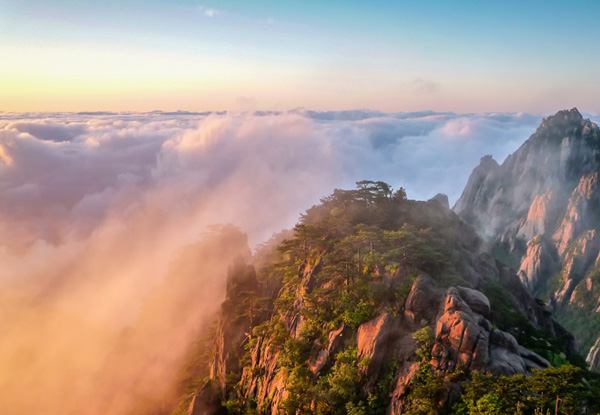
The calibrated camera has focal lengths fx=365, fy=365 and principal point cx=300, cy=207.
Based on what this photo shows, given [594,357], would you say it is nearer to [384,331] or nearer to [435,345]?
[384,331]

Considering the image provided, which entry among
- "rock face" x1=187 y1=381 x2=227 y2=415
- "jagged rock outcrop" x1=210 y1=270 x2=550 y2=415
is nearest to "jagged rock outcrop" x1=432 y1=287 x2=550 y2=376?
"jagged rock outcrop" x1=210 y1=270 x2=550 y2=415

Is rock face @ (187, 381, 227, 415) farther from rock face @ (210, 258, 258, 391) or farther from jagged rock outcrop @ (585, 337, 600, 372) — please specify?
jagged rock outcrop @ (585, 337, 600, 372)

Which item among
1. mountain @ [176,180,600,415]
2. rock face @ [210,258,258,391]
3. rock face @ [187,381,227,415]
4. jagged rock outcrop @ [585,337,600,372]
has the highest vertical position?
mountain @ [176,180,600,415]

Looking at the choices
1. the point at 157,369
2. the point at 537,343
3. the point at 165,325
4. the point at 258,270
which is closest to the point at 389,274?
the point at 537,343

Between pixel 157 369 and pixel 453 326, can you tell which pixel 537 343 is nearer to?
pixel 453 326

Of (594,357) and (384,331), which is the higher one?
(384,331)

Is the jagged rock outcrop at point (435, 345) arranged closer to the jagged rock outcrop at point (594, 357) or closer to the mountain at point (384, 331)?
the mountain at point (384, 331)

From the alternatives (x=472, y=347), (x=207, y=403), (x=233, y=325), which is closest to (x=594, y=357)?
(x=233, y=325)

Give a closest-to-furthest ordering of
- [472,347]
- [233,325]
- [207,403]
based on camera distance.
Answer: [472,347]
[207,403]
[233,325]

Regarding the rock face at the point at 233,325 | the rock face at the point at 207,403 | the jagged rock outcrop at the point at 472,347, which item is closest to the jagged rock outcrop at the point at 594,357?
the rock face at the point at 233,325
